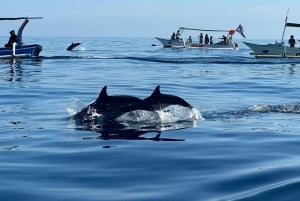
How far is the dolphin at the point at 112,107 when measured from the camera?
14.5 metres

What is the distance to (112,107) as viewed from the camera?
14.7 metres

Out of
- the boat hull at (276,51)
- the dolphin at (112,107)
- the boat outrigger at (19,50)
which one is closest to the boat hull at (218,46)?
the boat hull at (276,51)

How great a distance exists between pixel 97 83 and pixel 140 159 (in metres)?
18.6

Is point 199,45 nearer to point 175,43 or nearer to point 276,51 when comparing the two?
point 175,43

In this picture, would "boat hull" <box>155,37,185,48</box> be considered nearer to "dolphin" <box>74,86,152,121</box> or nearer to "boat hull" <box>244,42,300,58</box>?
"boat hull" <box>244,42,300,58</box>

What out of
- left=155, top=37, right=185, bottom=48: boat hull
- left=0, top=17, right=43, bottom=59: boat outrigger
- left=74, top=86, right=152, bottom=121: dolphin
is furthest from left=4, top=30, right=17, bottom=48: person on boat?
left=155, top=37, right=185, bottom=48: boat hull

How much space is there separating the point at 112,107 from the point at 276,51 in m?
42.2

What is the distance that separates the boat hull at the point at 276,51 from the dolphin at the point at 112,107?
136ft

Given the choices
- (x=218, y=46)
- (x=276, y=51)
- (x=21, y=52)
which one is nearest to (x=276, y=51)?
(x=276, y=51)

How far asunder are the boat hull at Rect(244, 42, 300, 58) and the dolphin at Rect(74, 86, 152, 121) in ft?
136

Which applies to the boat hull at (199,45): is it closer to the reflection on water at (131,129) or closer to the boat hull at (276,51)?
the boat hull at (276,51)

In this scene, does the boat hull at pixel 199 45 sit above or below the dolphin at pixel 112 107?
below

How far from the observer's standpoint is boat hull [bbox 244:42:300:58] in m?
54.5

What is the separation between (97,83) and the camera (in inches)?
1106
